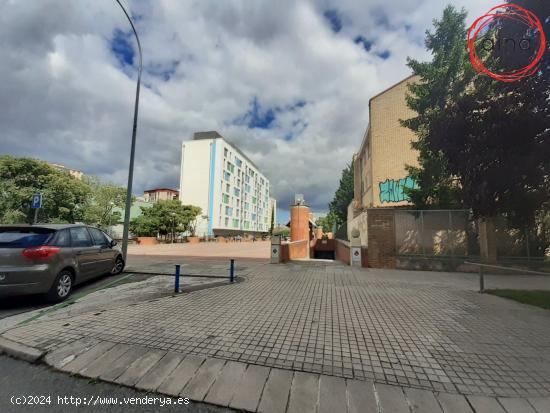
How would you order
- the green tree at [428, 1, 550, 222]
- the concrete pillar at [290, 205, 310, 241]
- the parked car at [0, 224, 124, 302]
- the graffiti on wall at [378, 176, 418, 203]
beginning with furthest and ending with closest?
the concrete pillar at [290, 205, 310, 241]
the graffiti on wall at [378, 176, 418, 203]
the green tree at [428, 1, 550, 222]
the parked car at [0, 224, 124, 302]

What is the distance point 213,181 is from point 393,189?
40.2 metres

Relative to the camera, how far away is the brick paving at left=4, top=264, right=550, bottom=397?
9.99ft

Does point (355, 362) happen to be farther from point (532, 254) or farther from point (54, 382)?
point (532, 254)

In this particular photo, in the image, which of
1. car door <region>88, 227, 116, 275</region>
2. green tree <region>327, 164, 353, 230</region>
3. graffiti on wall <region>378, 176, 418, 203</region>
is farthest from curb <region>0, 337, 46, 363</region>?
green tree <region>327, 164, 353, 230</region>

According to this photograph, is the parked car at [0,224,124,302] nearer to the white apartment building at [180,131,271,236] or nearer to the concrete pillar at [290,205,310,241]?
the concrete pillar at [290,205,310,241]

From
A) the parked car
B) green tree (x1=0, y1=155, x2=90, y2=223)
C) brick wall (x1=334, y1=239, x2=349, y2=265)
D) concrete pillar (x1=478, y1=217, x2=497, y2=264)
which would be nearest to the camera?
the parked car

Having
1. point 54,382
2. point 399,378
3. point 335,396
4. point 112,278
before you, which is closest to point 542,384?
point 399,378

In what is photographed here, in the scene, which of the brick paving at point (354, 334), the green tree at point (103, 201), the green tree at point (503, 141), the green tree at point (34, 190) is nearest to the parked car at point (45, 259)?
the brick paving at point (354, 334)

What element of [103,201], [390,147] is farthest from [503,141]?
[103,201]

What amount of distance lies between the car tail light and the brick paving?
4.79 feet

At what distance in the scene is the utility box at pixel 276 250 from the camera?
13.4m

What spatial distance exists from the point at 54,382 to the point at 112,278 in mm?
6011

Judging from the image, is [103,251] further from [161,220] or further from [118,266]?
[161,220]

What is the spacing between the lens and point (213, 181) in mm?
53969
